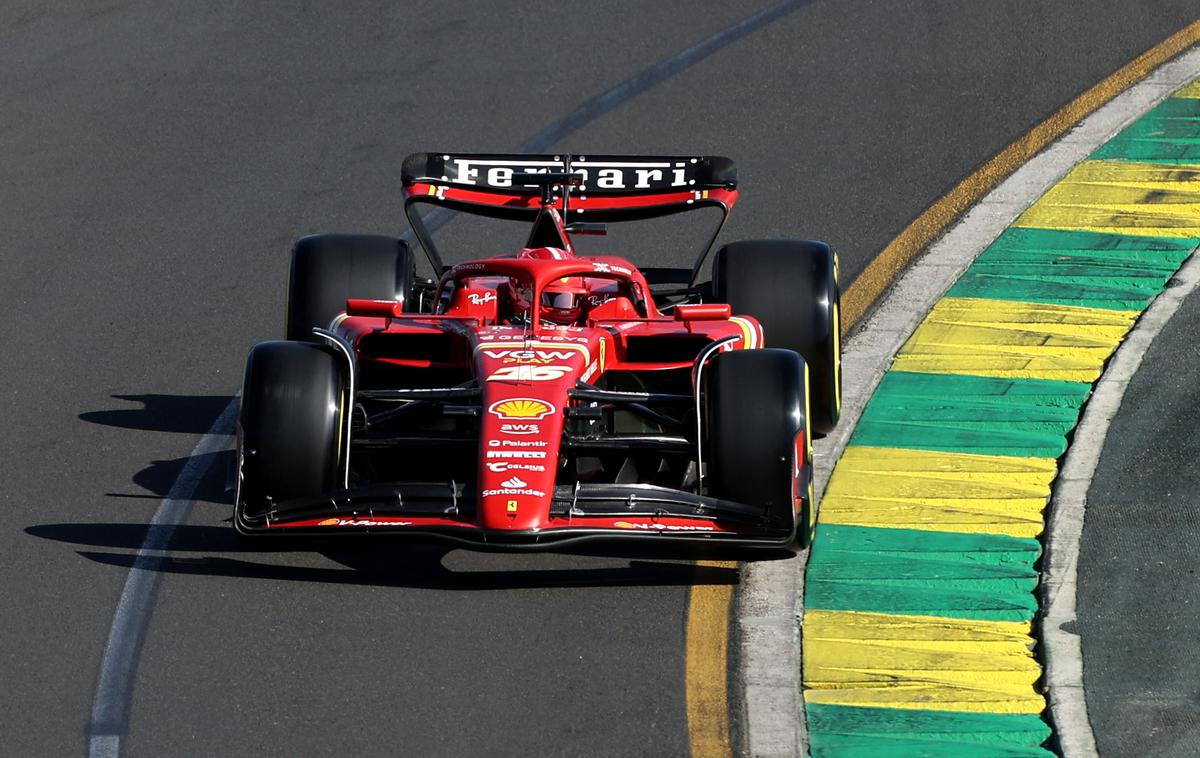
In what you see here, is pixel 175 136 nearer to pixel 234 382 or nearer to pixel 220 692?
pixel 234 382

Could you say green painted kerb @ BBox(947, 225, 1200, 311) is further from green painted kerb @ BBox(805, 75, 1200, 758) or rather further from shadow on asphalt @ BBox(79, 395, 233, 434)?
shadow on asphalt @ BBox(79, 395, 233, 434)

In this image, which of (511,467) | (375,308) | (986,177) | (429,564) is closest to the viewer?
(511,467)

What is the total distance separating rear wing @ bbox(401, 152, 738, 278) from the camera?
36.4ft

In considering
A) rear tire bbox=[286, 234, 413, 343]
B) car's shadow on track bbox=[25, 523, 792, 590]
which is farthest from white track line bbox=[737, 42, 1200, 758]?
rear tire bbox=[286, 234, 413, 343]

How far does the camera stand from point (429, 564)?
9.19 m

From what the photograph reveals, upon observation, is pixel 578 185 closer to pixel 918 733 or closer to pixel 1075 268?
pixel 1075 268

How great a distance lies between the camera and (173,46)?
1627 cm

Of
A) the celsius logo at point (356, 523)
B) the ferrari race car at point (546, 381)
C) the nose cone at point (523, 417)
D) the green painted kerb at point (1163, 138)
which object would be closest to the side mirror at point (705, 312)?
the ferrari race car at point (546, 381)

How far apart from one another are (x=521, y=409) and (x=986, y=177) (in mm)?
5974

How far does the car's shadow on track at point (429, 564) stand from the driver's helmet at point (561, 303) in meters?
1.56

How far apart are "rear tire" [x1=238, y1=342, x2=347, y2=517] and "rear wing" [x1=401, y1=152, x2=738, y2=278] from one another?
7.60 feet

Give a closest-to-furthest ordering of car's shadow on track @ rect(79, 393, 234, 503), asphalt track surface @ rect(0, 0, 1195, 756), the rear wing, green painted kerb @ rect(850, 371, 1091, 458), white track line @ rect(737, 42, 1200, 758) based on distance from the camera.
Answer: white track line @ rect(737, 42, 1200, 758), asphalt track surface @ rect(0, 0, 1195, 756), car's shadow on track @ rect(79, 393, 234, 503), green painted kerb @ rect(850, 371, 1091, 458), the rear wing

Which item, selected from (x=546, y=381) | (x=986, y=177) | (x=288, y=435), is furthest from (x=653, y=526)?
(x=986, y=177)

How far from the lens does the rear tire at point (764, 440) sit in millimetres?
8648
